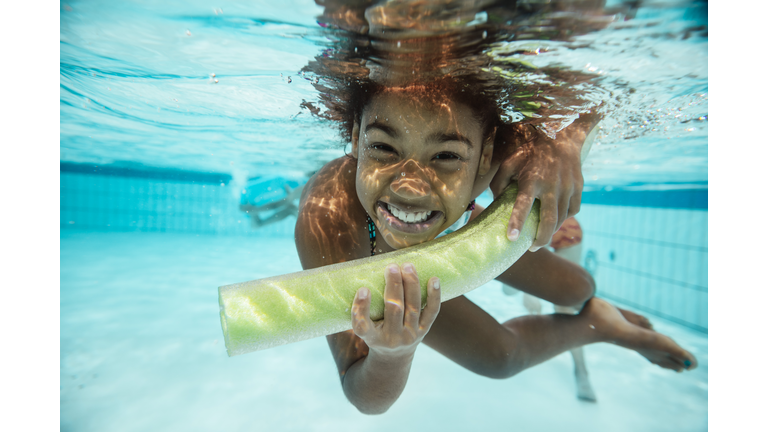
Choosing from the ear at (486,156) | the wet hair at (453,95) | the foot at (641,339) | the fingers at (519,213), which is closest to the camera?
the fingers at (519,213)

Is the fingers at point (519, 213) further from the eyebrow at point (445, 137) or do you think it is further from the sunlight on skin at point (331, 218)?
the sunlight on skin at point (331, 218)

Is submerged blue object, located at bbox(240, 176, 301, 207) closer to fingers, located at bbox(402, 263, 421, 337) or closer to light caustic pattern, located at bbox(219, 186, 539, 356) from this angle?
light caustic pattern, located at bbox(219, 186, 539, 356)

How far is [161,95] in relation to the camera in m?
6.08

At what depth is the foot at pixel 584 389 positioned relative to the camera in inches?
188

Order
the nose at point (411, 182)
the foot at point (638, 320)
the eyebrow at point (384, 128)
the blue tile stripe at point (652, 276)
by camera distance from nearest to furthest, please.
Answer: the nose at point (411, 182), the eyebrow at point (384, 128), the foot at point (638, 320), the blue tile stripe at point (652, 276)

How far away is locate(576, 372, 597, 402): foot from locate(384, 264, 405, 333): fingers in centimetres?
436

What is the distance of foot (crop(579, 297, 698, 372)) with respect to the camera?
→ 367cm

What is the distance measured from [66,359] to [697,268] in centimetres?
1229

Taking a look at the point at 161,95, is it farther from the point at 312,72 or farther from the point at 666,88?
the point at 666,88

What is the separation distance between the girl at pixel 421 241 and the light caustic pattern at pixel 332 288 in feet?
0.26

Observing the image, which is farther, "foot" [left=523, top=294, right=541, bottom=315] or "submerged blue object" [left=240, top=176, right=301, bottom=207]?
"submerged blue object" [left=240, top=176, right=301, bottom=207]

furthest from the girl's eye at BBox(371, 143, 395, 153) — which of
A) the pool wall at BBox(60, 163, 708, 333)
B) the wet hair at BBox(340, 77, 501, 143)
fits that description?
the pool wall at BBox(60, 163, 708, 333)

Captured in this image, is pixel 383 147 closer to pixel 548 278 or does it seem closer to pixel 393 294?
pixel 393 294

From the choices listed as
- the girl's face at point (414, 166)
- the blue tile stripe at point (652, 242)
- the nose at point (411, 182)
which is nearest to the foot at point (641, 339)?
the girl's face at point (414, 166)
